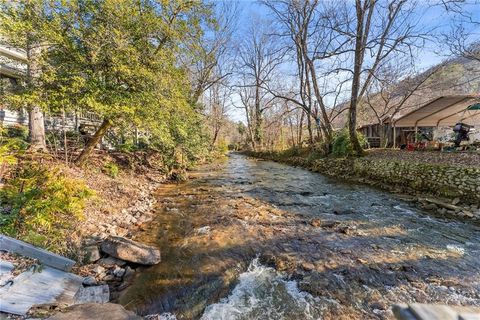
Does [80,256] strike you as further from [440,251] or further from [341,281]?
[440,251]

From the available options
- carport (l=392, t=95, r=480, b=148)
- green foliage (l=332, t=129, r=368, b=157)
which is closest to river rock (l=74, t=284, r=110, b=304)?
green foliage (l=332, t=129, r=368, b=157)

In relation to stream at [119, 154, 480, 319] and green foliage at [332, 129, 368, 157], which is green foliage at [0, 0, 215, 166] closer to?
stream at [119, 154, 480, 319]

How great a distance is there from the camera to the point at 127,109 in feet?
19.1

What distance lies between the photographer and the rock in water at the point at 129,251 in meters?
4.02

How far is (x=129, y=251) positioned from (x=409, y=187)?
9.70 meters

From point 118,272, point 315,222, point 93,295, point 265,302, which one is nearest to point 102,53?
point 118,272

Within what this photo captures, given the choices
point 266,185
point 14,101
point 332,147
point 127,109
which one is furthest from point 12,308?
point 332,147

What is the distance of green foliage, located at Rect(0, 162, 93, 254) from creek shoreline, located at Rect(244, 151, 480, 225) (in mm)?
9183

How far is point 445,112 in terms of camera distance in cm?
1291

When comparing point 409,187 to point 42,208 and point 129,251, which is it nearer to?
point 129,251

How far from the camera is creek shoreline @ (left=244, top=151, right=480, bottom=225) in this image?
21.1ft

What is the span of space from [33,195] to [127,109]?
110 inches

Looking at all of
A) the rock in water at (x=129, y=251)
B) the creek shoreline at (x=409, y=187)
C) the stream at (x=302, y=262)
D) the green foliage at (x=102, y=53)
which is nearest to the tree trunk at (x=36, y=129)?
the green foliage at (x=102, y=53)

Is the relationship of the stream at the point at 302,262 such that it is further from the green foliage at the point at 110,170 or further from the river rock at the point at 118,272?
the green foliage at the point at 110,170
